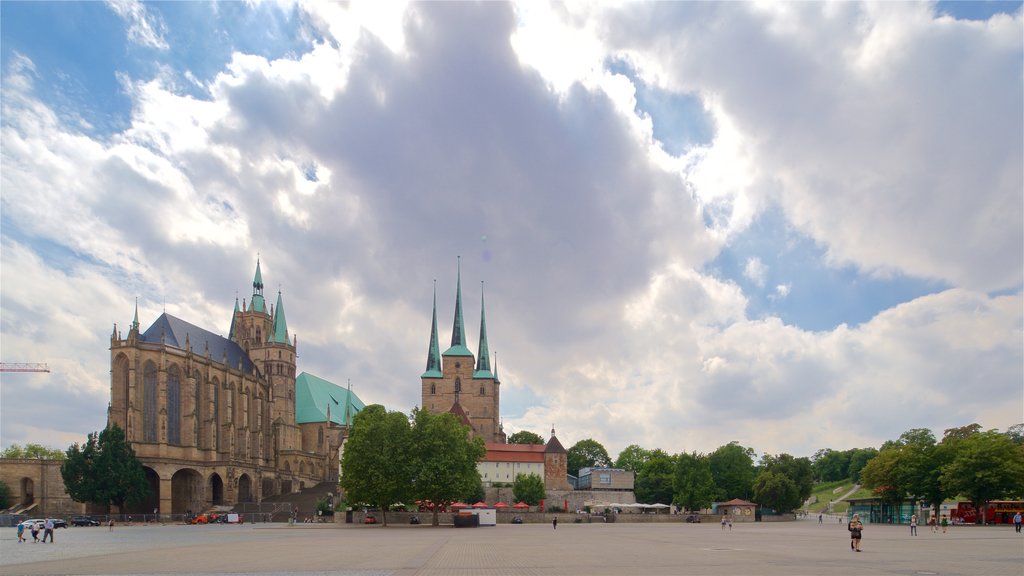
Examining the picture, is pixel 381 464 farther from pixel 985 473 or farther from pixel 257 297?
pixel 257 297

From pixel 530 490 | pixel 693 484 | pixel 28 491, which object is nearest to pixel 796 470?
pixel 693 484

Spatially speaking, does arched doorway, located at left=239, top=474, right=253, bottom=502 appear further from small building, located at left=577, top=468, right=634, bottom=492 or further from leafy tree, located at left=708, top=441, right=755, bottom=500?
leafy tree, located at left=708, top=441, right=755, bottom=500

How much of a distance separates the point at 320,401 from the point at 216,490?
32.3 m

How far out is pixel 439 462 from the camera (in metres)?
65.6

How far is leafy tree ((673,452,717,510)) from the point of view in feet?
334

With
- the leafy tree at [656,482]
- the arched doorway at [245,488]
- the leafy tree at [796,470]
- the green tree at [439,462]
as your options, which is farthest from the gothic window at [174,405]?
the leafy tree at [796,470]

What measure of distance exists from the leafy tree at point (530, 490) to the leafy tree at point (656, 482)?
18464mm

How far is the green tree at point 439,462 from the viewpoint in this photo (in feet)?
214

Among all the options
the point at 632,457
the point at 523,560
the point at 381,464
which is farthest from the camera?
the point at 632,457

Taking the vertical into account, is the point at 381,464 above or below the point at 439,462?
below

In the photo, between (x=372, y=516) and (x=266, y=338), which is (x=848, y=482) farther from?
(x=372, y=516)

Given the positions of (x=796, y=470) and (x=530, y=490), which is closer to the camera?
(x=530, y=490)

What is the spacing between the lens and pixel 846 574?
1912 centimetres

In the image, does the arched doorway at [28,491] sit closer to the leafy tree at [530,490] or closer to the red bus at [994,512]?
the leafy tree at [530,490]
